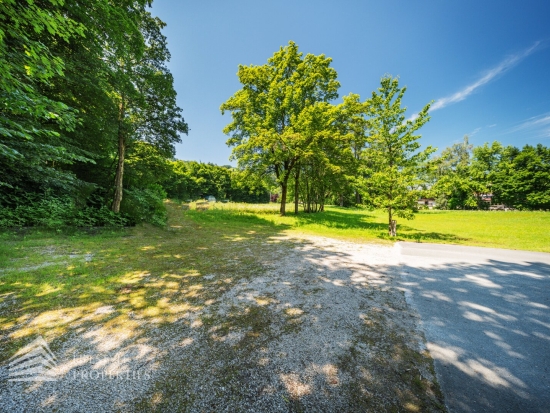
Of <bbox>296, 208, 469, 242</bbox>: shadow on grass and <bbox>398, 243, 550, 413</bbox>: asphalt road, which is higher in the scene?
<bbox>296, 208, 469, 242</bbox>: shadow on grass

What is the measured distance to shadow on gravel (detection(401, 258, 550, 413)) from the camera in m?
1.97

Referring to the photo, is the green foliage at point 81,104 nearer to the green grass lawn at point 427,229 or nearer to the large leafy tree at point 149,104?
the large leafy tree at point 149,104

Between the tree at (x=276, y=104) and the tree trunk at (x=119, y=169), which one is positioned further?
the tree at (x=276, y=104)

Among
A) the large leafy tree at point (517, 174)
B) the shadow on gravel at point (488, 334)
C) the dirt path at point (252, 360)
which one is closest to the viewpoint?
the dirt path at point (252, 360)

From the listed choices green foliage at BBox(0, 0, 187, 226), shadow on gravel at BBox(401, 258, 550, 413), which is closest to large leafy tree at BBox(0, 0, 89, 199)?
green foliage at BBox(0, 0, 187, 226)

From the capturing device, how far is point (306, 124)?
47.9ft

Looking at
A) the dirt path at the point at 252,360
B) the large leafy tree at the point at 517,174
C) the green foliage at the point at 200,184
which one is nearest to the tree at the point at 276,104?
the dirt path at the point at 252,360

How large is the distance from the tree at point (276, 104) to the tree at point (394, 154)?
5433 mm

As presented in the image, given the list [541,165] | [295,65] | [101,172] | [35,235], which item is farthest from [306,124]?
[541,165]

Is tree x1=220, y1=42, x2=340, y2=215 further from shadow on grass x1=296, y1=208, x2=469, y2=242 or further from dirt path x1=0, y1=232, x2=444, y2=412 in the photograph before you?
dirt path x1=0, y1=232, x2=444, y2=412

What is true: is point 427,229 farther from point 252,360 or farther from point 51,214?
point 51,214

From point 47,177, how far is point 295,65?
18.2m

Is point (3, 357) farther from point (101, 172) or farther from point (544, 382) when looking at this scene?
point (101, 172)

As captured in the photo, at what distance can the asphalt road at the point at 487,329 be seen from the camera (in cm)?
198
